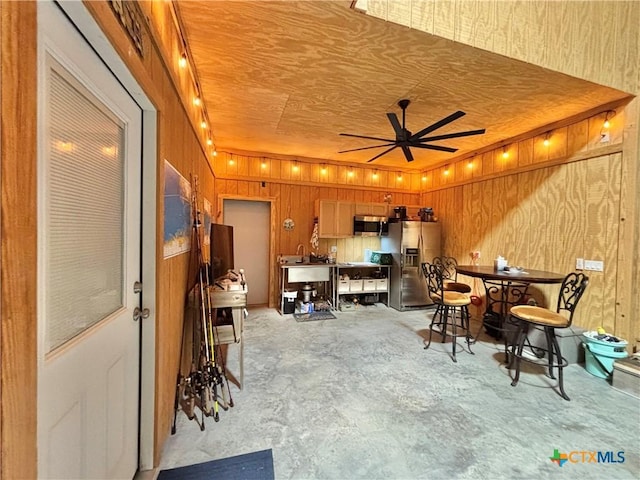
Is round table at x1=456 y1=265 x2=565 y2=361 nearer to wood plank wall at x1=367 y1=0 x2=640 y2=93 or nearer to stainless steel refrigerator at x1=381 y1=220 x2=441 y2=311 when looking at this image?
stainless steel refrigerator at x1=381 y1=220 x2=441 y2=311

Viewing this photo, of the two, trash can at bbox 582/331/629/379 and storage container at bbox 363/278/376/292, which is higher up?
storage container at bbox 363/278/376/292

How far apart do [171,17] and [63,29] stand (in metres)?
1.22

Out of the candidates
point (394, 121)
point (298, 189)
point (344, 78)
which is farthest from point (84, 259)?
point (298, 189)

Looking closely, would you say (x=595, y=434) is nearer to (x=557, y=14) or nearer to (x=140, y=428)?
(x=140, y=428)

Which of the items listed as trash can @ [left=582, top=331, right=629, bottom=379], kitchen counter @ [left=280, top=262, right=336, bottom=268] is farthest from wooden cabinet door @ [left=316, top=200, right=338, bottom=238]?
trash can @ [left=582, top=331, right=629, bottom=379]

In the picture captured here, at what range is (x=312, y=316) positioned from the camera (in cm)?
464

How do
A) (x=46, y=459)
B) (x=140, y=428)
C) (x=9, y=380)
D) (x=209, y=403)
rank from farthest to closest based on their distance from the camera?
(x=209, y=403)
(x=140, y=428)
(x=46, y=459)
(x=9, y=380)

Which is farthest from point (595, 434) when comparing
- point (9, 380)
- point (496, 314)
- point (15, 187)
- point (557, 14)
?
point (557, 14)

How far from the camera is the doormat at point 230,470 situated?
5.11 feet

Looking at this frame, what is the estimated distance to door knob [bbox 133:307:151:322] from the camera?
146 centimetres

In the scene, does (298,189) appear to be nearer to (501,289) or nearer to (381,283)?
(381,283)

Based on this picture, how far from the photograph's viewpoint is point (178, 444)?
5.90ft

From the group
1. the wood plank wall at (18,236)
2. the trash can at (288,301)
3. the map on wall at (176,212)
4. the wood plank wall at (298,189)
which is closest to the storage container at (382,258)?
the wood plank wall at (298,189)

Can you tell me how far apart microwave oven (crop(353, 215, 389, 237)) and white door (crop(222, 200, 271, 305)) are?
1.79 meters
